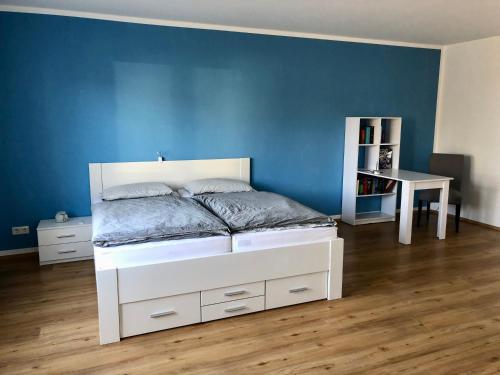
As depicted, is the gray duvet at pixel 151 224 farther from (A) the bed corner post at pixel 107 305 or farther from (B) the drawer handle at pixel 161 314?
(B) the drawer handle at pixel 161 314

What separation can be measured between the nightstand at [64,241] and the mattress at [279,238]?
173cm

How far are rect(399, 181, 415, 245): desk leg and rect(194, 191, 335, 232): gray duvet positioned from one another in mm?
1487

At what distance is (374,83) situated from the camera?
A: 519cm

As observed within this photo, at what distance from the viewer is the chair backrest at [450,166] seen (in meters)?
5.09

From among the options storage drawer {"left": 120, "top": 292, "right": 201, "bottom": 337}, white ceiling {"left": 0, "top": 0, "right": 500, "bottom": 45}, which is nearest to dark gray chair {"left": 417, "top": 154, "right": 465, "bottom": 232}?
white ceiling {"left": 0, "top": 0, "right": 500, "bottom": 45}

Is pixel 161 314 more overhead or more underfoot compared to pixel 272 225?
more underfoot

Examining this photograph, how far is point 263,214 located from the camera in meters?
2.99

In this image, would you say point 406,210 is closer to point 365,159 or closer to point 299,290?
point 365,159

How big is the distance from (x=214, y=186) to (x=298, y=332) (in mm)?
1873

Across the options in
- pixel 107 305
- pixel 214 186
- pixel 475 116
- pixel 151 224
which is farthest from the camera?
pixel 475 116

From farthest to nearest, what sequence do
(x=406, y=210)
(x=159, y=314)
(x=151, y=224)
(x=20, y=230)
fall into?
Result: (x=406, y=210), (x=20, y=230), (x=151, y=224), (x=159, y=314)

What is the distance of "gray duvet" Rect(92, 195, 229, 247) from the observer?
2558mm

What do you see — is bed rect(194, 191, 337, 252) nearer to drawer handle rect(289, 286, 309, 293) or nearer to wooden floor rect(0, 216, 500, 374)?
drawer handle rect(289, 286, 309, 293)

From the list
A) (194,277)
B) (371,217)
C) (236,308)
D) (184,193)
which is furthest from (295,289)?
(371,217)
